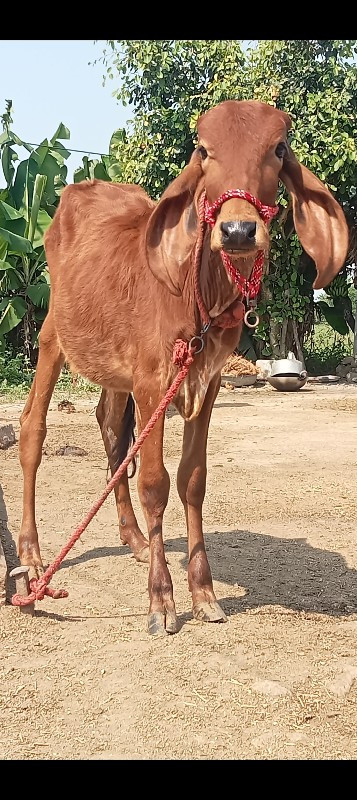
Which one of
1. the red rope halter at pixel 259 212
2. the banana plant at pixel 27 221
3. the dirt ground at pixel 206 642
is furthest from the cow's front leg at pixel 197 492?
the banana plant at pixel 27 221

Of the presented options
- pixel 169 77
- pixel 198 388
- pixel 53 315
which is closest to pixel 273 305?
pixel 169 77

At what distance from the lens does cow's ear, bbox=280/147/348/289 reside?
3.31 metres

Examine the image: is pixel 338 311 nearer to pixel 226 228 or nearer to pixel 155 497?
pixel 155 497

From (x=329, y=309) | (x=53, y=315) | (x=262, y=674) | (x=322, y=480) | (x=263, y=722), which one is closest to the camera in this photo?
(x=263, y=722)

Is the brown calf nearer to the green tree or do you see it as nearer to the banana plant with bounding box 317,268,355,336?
the green tree

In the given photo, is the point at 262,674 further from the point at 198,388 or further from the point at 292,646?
the point at 198,388

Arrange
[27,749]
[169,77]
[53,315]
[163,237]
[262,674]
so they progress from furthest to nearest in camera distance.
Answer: [169,77] → [53,315] → [163,237] → [262,674] → [27,749]

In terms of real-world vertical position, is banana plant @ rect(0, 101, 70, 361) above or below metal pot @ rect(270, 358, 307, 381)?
above

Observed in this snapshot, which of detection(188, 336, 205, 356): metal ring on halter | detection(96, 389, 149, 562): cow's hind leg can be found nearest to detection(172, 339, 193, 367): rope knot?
detection(188, 336, 205, 356): metal ring on halter

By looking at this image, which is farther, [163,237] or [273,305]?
[273,305]

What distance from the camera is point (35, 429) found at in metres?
4.82

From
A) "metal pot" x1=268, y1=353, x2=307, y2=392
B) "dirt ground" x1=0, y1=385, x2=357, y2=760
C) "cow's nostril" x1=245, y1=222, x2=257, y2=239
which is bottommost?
"dirt ground" x1=0, y1=385, x2=357, y2=760

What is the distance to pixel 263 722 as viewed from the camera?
2.90 meters

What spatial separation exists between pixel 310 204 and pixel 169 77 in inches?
454
